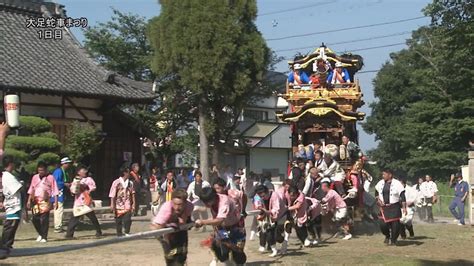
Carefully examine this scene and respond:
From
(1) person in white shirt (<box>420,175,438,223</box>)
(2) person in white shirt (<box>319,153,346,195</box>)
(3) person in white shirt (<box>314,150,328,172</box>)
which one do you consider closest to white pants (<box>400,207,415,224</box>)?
(2) person in white shirt (<box>319,153,346,195</box>)

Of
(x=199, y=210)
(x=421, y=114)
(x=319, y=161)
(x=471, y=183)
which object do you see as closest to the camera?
(x=199, y=210)

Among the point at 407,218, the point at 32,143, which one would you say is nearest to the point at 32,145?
the point at 32,143

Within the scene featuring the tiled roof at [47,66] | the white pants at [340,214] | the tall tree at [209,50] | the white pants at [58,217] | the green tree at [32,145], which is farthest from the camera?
the tall tree at [209,50]

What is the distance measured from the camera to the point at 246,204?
11914mm

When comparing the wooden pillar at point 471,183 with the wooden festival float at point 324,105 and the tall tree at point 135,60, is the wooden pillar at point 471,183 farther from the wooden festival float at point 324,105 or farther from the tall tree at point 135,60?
the tall tree at point 135,60

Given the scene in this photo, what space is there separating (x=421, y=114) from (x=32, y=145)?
25.1m

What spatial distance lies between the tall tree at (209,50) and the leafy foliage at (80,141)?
4.93 m

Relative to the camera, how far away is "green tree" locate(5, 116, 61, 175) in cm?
1588

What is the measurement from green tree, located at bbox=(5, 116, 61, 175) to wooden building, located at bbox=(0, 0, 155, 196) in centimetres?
268

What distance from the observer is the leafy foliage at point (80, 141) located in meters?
18.9

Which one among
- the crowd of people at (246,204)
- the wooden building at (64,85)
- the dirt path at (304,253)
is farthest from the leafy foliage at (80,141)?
the dirt path at (304,253)

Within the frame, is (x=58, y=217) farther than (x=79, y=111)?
No

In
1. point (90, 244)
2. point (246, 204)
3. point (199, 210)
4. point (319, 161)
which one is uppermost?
point (319, 161)

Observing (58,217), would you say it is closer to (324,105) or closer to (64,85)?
(64,85)
